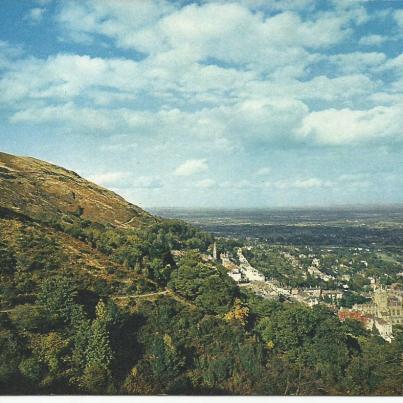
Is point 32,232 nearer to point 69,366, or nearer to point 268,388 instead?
point 69,366

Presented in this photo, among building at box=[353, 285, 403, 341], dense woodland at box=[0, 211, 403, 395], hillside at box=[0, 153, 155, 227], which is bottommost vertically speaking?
building at box=[353, 285, 403, 341]

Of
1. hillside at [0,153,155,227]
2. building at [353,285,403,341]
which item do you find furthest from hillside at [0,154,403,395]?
hillside at [0,153,155,227]

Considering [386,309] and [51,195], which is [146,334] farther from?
[51,195]

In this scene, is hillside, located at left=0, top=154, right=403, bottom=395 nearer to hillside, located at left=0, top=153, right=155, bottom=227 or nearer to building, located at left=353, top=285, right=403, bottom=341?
building, located at left=353, top=285, right=403, bottom=341

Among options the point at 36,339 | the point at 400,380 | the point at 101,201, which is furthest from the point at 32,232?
the point at 101,201

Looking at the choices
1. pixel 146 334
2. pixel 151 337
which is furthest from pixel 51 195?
pixel 151 337

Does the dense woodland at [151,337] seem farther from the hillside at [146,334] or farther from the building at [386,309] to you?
the building at [386,309]
